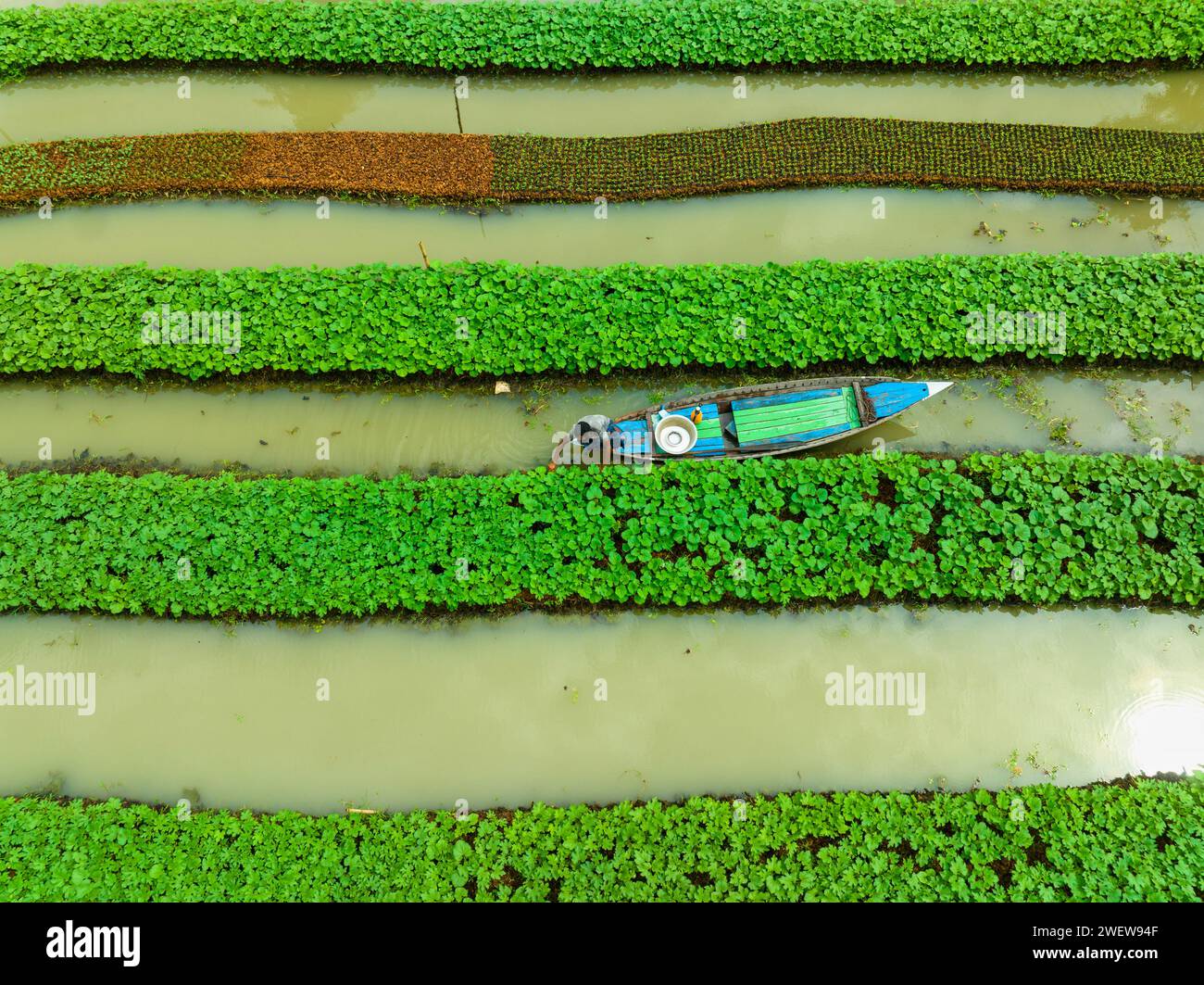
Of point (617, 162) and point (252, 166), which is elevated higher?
point (252, 166)

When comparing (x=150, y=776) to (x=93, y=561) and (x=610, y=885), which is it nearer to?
(x=93, y=561)

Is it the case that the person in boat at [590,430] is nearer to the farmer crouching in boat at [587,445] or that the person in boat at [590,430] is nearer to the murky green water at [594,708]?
the farmer crouching in boat at [587,445]

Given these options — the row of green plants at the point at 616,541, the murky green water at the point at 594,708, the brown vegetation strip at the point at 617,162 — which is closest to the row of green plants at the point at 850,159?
the brown vegetation strip at the point at 617,162

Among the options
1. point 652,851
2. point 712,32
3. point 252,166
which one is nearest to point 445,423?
point 252,166

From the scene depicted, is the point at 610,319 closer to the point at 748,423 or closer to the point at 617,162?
the point at 748,423

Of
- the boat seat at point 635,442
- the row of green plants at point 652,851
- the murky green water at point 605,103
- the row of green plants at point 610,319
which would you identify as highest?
the murky green water at point 605,103
